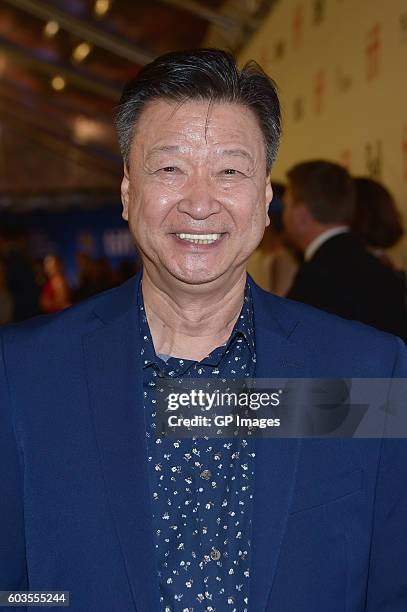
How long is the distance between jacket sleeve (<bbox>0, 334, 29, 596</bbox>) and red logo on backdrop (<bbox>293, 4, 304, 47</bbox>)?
4.72 m

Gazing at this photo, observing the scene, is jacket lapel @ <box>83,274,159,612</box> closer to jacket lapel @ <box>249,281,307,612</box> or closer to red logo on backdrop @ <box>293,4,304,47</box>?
jacket lapel @ <box>249,281,307,612</box>

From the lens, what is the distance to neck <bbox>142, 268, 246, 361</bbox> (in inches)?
62.7

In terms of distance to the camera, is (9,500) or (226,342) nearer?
(9,500)

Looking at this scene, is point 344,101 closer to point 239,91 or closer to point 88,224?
point 239,91

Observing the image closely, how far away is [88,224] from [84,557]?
18.0 m

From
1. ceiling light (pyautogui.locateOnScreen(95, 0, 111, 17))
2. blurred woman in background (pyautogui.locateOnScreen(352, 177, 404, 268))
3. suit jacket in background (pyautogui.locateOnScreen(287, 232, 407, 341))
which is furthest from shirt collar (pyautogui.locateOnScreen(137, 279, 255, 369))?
ceiling light (pyautogui.locateOnScreen(95, 0, 111, 17))

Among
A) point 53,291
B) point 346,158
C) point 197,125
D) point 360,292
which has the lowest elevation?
point 53,291

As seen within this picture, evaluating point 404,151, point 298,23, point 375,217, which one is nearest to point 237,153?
point 375,217

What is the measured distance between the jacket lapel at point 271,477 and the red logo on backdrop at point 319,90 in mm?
3889

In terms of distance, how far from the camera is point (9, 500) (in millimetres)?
1490

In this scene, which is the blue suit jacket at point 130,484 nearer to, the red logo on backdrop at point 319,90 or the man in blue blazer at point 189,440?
the man in blue blazer at point 189,440

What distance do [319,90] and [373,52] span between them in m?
1.32

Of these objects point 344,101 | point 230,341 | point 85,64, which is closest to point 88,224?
point 85,64

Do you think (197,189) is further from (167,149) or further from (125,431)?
(125,431)
